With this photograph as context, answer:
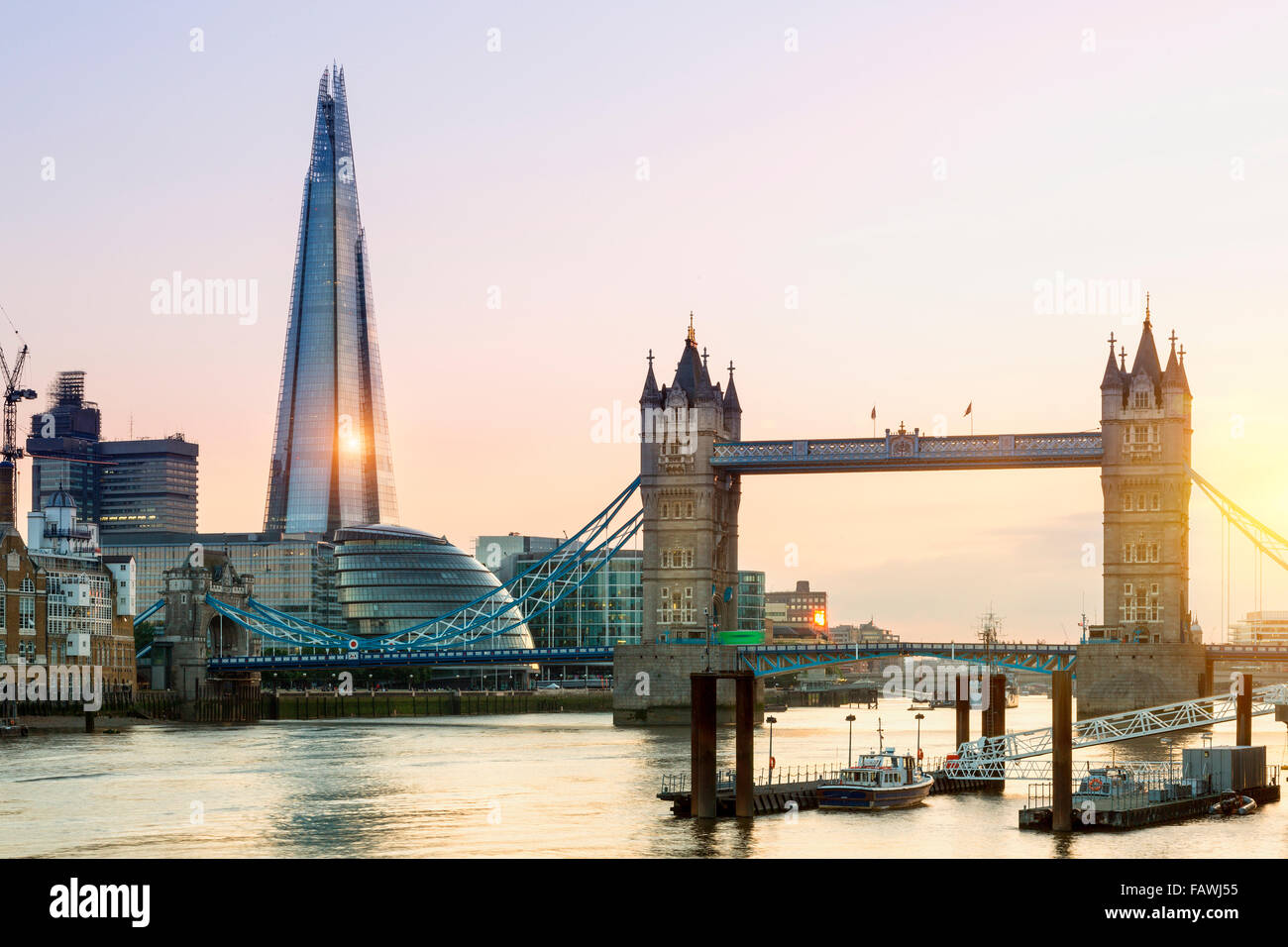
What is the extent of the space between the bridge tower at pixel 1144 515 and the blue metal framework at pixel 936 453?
242cm

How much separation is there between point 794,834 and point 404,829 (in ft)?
42.5

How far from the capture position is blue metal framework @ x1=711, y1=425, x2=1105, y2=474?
125 metres

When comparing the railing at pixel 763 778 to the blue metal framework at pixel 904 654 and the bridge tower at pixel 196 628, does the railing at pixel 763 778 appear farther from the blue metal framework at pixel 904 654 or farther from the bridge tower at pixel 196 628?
the bridge tower at pixel 196 628

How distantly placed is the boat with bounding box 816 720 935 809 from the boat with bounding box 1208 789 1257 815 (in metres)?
10.8

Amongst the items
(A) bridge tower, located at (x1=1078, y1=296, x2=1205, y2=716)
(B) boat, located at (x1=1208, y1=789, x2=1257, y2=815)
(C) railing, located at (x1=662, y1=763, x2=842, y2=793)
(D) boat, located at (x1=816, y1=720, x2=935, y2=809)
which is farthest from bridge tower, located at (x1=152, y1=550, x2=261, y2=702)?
(B) boat, located at (x1=1208, y1=789, x2=1257, y2=815)

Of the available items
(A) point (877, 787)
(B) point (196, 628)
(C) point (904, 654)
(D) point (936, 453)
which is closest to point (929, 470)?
(D) point (936, 453)

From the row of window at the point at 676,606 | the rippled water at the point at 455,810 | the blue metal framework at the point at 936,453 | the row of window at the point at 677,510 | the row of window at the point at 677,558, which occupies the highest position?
the blue metal framework at the point at 936,453

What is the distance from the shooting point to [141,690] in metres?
155

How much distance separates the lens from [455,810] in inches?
2660

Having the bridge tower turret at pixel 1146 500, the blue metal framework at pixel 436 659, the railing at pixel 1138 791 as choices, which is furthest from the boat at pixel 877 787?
the blue metal framework at pixel 436 659

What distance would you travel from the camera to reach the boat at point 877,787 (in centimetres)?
6781
